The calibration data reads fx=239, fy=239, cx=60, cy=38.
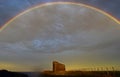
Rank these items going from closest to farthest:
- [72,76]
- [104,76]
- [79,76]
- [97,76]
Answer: [104,76]
[97,76]
[79,76]
[72,76]

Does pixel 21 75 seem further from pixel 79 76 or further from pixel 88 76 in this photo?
pixel 88 76

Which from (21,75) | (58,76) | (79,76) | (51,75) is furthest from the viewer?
(21,75)

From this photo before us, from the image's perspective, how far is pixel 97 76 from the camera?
3172 cm

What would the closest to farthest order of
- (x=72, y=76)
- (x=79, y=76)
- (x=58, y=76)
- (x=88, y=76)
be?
(x=88, y=76)
(x=79, y=76)
(x=72, y=76)
(x=58, y=76)

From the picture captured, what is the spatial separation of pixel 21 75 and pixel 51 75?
10630 mm

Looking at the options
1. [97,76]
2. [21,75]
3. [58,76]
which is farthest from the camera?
[21,75]

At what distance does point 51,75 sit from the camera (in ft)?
222

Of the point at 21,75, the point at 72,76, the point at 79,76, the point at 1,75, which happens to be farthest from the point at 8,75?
the point at 79,76

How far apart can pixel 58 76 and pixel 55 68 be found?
47.5 feet

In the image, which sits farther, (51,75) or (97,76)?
(51,75)

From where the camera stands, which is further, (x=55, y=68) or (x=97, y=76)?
(x=55, y=68)

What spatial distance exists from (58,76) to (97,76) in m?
29.9

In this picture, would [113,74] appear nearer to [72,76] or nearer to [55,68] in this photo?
[72,76]

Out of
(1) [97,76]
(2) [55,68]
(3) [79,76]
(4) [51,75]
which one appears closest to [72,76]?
(3) [79,76]
